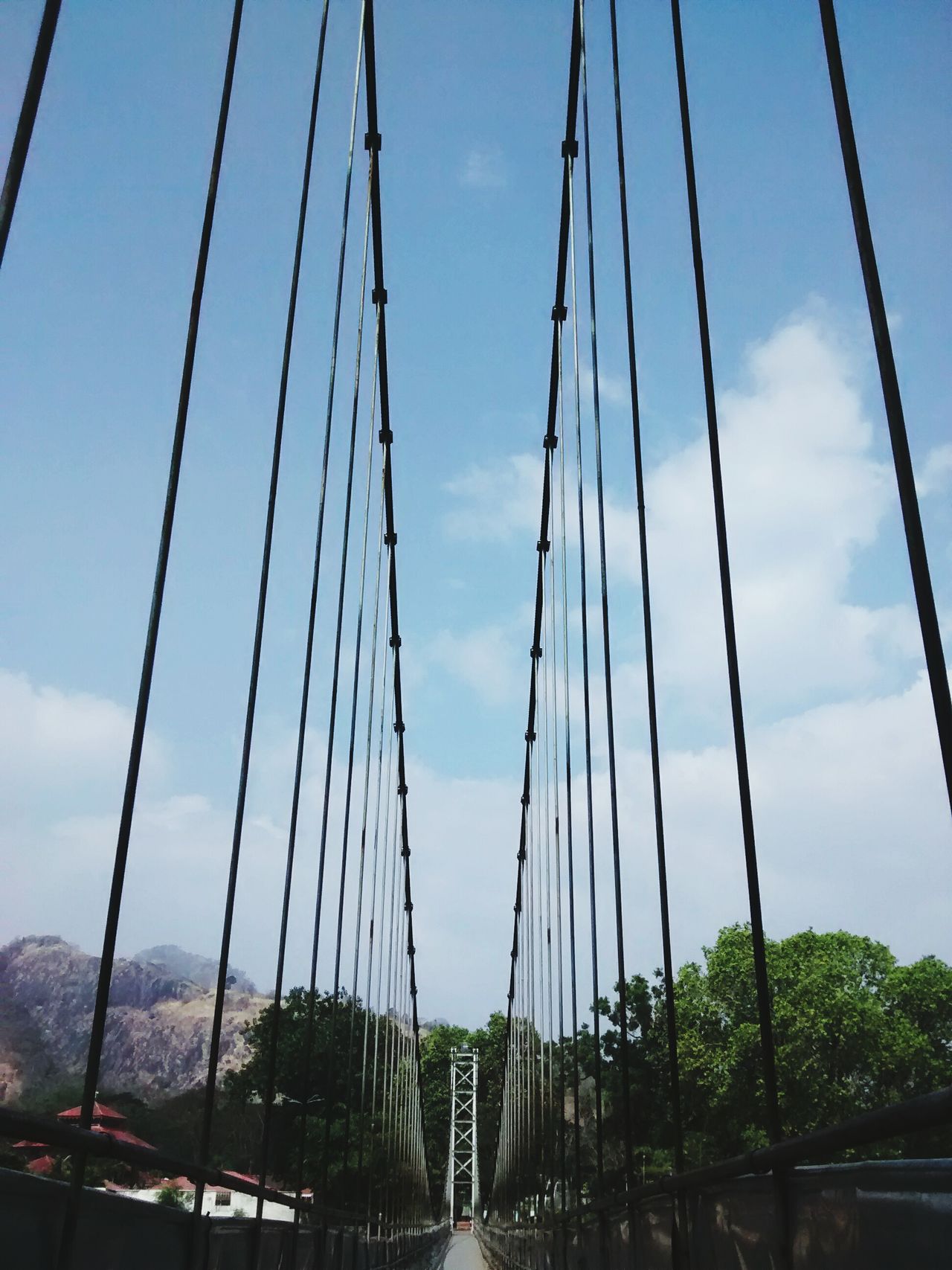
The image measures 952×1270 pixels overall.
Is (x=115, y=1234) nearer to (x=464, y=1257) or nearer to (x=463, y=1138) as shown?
(x=464, y=1257)

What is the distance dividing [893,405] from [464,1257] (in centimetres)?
3024

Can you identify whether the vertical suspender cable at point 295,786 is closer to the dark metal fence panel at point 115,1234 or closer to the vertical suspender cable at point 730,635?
the dark metal fence panel at point 115,1234

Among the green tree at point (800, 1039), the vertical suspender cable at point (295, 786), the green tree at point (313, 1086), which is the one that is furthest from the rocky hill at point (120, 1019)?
the vertical suspender cable at point (295, 786)

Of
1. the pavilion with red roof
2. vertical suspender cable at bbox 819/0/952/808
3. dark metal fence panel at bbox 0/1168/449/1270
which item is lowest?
dark metal fence panel at bbox 0/1168/449/1270

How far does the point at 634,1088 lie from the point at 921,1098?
30.5 metres

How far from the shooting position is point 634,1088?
95.2 ft

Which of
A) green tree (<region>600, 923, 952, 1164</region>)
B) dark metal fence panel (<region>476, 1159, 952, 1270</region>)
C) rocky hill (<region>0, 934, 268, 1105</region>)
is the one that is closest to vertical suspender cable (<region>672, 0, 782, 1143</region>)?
dark metal fence panel (<region>476, 1159, 952, 1270</region>)

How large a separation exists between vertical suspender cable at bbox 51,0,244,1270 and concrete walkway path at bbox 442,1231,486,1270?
2246cm

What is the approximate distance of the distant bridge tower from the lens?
55750 mm

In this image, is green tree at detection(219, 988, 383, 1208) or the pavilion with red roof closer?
the pavilion with red roof

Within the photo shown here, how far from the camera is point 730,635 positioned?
9.62 ft

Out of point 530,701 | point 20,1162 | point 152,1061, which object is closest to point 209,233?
point 20,1162

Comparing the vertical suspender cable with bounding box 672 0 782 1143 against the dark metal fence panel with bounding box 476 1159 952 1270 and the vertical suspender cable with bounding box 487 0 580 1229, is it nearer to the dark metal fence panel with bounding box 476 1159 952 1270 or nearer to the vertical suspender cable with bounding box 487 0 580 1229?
the dark metal fence panel with bounding box 476 1159 952 1270

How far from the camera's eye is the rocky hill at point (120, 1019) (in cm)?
4341
